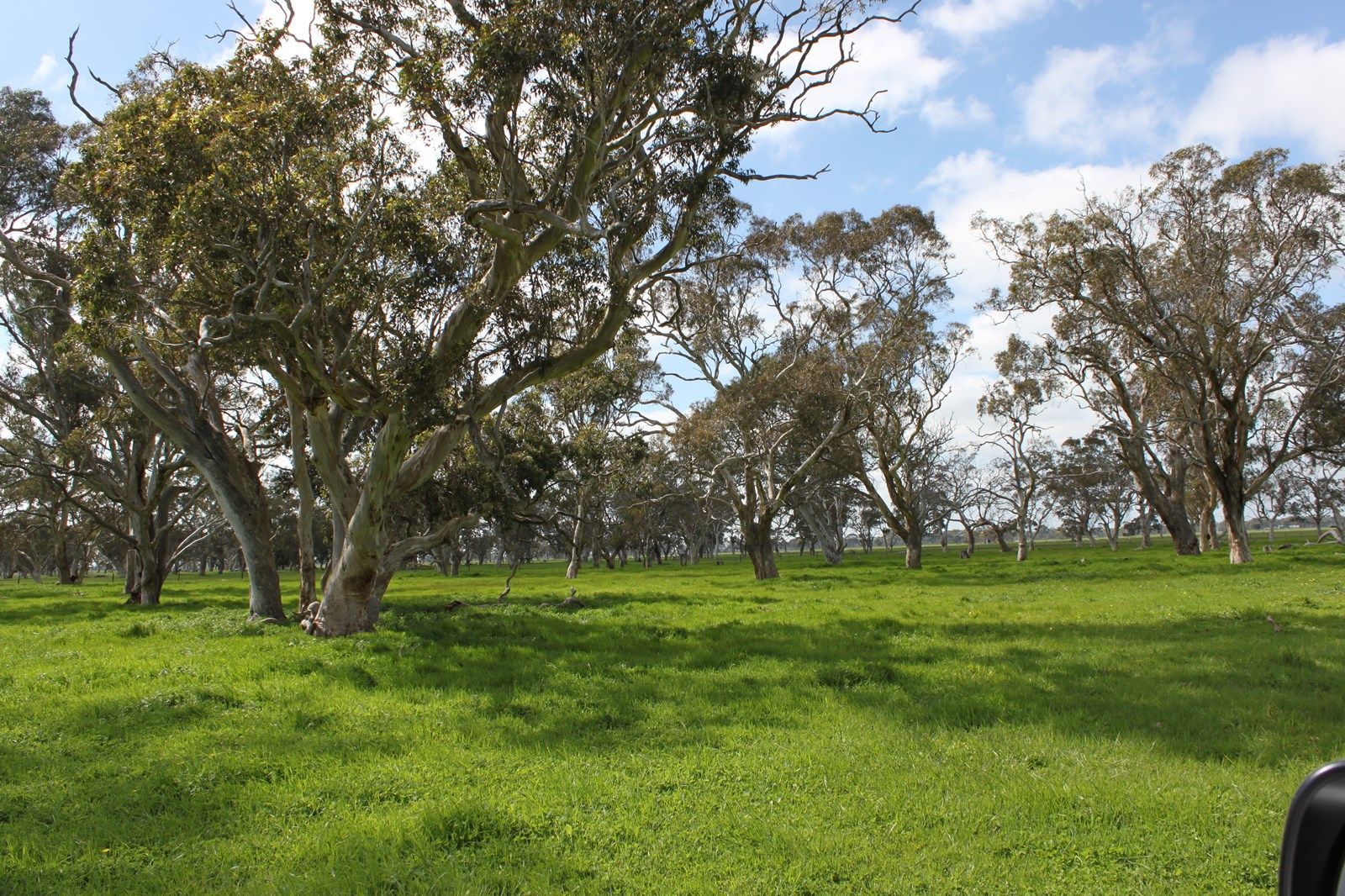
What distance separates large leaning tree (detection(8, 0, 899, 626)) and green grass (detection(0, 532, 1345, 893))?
4722 mm

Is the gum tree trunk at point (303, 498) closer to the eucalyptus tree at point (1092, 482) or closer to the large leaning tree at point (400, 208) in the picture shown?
the large leaning tree at point (400, 208)

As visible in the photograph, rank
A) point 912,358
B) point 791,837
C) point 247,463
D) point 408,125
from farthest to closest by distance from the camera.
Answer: point 912,358
point 247,463
point 408,125
point 791,837

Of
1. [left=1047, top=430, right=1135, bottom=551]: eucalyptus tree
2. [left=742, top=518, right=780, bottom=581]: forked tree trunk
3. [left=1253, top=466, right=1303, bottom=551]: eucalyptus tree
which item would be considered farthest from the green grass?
[left=1253, top=466, right=1303, bottom=551]: eucalyptus tree

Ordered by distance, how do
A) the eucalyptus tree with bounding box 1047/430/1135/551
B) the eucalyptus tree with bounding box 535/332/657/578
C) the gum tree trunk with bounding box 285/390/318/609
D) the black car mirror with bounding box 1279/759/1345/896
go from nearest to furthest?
1. the black car mirror with bounding box 1279/759/1345/896
2. the gum tree trunk with bounding box 285/390/318/609
3. the eucalyptus tree with bounding box 535/332/657/578
4. the eucalyptus tree with bounding box 1047/430/1135/551

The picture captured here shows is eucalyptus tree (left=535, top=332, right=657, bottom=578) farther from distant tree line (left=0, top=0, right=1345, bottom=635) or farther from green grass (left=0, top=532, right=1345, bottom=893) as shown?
green grass (left=0, top=532, right=1345, bottom=893)

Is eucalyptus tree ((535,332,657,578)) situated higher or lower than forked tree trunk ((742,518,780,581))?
higher

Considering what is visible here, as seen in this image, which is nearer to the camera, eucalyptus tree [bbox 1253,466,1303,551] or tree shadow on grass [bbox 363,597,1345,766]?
tree shadow on grass [bbox 363,597,1345,766]

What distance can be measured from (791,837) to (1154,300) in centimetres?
3287

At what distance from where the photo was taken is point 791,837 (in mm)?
5137

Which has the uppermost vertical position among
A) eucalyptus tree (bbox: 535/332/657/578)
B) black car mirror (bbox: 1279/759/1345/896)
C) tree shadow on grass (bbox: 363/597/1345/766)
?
eucalyptus tree (bbox: 535/332/657/578)

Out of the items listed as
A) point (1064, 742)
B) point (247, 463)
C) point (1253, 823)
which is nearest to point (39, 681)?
point (247, 463)

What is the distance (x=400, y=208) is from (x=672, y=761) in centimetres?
1241

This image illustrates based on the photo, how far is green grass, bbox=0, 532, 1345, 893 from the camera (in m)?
4.82

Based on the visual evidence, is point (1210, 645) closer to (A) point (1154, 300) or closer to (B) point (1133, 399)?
(A) point (1154, 300)
